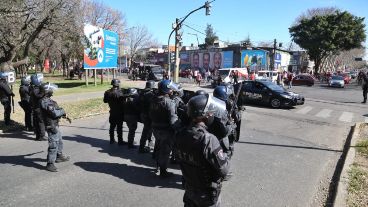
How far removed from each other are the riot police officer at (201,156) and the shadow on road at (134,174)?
254cm

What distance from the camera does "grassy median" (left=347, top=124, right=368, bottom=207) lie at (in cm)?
544

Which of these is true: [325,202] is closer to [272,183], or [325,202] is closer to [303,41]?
[272,183]

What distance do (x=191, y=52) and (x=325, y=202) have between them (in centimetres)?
6149

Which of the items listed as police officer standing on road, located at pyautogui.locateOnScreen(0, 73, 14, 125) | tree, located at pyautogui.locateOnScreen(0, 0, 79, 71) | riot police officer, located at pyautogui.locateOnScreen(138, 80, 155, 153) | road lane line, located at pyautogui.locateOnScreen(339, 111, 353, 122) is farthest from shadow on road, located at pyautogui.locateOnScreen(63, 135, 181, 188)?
tree, located at pyautogui.locateOnScreen(0, 0, 79, 71)

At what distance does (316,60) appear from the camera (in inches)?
2340

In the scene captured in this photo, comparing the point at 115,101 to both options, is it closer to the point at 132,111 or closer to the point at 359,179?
the point at 132,111

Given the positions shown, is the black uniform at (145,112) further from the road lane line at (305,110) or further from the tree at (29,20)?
the tree at (29,20)

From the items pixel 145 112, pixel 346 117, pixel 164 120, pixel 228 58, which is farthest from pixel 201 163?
pixel 228 58

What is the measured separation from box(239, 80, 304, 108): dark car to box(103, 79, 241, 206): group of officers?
989 cm

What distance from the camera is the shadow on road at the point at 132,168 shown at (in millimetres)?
6207

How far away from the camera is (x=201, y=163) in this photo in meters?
3.29

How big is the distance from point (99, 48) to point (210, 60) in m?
38.7

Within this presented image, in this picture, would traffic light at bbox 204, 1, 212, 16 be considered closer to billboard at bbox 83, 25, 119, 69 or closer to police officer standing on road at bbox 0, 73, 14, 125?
billboard at bbox 83, 25, 119, 69

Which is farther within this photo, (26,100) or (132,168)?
(26,100)
